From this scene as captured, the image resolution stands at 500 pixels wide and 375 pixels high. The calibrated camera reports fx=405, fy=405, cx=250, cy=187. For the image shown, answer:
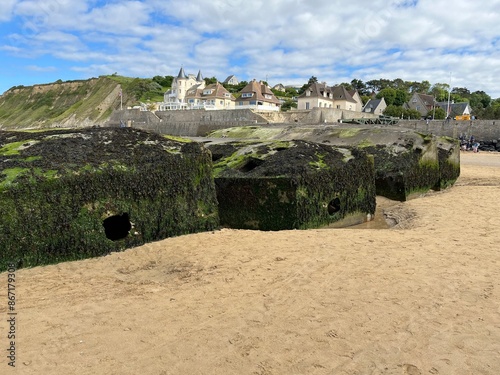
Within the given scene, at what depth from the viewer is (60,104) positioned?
5241 inches

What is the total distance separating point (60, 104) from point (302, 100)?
100923 millimetres

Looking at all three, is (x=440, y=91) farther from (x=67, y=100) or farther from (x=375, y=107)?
(x=67, y=100)

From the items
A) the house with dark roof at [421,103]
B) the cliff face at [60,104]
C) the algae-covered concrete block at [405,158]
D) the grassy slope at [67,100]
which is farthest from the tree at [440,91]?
the algae-covered concrete block at [405,158]

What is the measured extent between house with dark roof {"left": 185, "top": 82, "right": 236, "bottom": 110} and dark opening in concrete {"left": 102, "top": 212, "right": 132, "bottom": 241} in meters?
66.2

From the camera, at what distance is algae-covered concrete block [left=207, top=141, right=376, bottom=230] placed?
753 cm

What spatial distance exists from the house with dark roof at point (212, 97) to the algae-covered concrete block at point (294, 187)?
209ft

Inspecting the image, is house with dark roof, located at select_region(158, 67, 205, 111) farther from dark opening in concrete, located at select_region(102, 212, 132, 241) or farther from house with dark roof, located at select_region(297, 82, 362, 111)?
dark opening in concrete, located at select_region(102, 212, 132, 241)

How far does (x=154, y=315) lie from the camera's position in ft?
12.8

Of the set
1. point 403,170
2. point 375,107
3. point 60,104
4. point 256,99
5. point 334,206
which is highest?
point 60,104

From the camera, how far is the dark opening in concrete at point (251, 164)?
8.58 meters

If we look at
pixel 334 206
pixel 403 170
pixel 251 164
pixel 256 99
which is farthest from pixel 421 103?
pixel 251 164

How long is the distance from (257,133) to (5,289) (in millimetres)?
15785

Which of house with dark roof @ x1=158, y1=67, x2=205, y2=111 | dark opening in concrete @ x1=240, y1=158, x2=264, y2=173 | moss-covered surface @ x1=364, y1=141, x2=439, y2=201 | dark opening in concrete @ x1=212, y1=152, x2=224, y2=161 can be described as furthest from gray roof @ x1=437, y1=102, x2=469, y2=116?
dark opening in concrete @ x1=240, y1=158, x2=264, y2=173

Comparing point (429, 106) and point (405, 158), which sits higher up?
point (429, 106)
